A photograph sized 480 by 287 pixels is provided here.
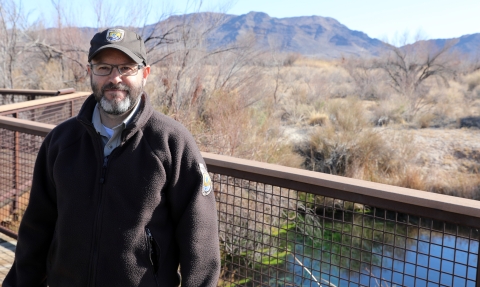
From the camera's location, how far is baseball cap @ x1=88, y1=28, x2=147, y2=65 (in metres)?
1.96

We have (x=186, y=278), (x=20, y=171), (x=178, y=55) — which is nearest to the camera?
(x=186, y=278)

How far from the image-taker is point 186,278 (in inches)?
76.3

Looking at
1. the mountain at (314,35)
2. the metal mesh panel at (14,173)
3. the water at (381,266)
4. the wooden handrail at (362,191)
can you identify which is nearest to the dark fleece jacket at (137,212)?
the wooden handrail at (362,191)

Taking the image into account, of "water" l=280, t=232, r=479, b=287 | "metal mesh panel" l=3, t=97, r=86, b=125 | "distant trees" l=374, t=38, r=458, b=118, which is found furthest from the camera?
"distant trees" l=374, t=38, r=458, b=118

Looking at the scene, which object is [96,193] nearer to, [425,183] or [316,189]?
[316,189]

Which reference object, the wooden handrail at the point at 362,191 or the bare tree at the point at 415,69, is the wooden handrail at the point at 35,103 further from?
the bare tree at the point at 415,69

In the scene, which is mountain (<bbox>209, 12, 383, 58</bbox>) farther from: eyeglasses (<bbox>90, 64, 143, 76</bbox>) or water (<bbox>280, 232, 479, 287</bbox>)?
eyeglasses (<bbox>90, 64, 143, 76</bbox>)

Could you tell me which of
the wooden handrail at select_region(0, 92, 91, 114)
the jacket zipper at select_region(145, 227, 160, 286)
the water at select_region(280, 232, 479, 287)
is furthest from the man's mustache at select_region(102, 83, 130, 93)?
the wooden handrail at select_region(0, 92, 91, 114)

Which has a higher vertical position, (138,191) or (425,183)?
Result: (138,191)

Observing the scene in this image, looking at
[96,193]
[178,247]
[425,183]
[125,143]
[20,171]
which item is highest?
[125,143]

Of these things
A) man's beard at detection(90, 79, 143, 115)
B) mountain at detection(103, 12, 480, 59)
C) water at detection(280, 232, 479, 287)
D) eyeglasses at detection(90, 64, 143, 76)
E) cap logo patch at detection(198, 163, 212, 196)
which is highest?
mountain at detection(103, 12, 480, 59)

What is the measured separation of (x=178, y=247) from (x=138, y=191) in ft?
0.91

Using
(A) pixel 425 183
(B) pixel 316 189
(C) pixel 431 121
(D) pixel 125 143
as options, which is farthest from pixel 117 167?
(C) pixel 431 121

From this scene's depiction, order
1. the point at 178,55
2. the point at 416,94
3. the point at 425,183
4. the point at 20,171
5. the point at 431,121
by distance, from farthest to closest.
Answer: the point at 416,94, the point at 431,121, the point at 178,55, the point at 425,183, the point at 20,171
